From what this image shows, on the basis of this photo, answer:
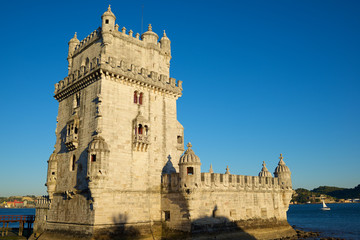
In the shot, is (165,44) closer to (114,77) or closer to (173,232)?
(114,77)

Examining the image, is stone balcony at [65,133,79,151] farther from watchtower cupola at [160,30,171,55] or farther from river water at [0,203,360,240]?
river water at [0,203,360,240]

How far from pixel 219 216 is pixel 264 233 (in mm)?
8335

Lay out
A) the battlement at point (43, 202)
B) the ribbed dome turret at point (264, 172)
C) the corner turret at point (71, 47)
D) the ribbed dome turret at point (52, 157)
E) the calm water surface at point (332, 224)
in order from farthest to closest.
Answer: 1. the calm water surface at point (332, 224)
2. the ribbed dome turret at point (264, 172)
3. the corner turret at point (71, 47)
4. the battlement at point (43, 202)
5. the ribbed dome turret at point (52, 157)

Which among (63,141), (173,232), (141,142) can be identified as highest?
(63,141)

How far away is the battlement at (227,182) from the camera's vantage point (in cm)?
3261

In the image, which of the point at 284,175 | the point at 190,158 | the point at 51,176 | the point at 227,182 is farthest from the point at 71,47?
the point at 284,175

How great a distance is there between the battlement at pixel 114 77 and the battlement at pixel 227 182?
1046 cm

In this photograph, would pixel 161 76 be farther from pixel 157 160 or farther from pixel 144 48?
pixel 157 160

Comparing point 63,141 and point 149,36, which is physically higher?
point 149,36

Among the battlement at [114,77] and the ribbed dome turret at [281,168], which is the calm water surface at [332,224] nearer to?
the ribbed dome turret at [281,168]

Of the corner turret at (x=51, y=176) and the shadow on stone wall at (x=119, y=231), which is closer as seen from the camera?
the shadow on stone wall at (x=119, y=231)

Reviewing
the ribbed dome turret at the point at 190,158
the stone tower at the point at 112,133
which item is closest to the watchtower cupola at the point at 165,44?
the stone tower at the point at 112,133

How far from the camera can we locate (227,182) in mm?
35750

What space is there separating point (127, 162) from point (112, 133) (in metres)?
3.23
